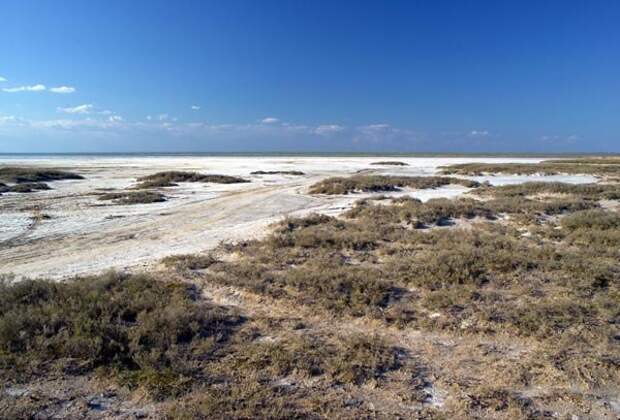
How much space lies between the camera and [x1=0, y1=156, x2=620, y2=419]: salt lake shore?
4.83 meters

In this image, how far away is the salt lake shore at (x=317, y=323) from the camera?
483cm

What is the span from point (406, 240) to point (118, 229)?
10.9m

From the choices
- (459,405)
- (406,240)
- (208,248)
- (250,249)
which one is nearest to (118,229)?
(208,248)

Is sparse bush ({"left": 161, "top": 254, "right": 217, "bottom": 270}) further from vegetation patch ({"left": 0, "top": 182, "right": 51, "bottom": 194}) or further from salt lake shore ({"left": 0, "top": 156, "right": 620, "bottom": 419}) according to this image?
vegetation patch ({"left": 0, "top": 182, "right": 51, "bottom": 194})

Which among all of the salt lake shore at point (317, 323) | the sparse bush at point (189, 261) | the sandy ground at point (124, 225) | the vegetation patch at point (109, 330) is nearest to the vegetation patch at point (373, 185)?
the sandy ground at point (124, 225)

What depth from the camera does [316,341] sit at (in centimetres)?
634

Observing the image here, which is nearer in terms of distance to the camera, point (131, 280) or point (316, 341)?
point (316, 341)

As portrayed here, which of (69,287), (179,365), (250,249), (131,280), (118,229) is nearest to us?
(179,365)

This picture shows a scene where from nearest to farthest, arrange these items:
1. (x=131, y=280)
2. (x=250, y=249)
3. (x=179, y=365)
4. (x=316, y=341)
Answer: (x=179, y=365), (x=316, y=341), (x=131, y=280), (x=250, y=249)

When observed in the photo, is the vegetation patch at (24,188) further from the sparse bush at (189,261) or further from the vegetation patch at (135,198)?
the sparse bush at (189,261)

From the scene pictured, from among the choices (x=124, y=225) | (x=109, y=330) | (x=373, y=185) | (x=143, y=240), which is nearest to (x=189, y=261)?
(x=143, y=240)

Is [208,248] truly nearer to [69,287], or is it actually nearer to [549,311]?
[69,287]

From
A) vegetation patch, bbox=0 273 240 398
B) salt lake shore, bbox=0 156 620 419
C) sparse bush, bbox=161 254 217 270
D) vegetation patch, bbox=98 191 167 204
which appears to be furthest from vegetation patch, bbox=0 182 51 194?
vegetation patch, bbox=0 273 240 398

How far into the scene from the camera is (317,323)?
709 cm
